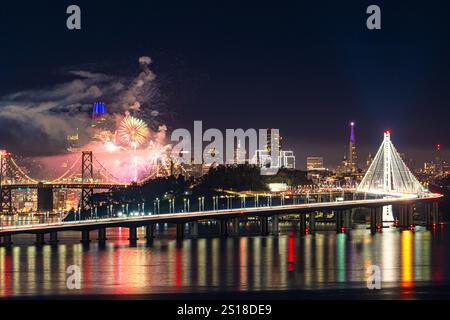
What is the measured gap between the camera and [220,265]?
214 ft

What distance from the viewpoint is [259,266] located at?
6419cm

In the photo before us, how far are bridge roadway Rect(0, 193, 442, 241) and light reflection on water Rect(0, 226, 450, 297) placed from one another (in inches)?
69.1

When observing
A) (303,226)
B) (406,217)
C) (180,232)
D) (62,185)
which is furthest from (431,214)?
(62,185)

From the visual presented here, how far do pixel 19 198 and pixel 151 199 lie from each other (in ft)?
99.9

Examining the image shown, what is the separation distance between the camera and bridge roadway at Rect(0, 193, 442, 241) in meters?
83.9

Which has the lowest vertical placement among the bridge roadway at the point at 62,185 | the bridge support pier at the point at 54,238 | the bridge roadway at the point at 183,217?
the bridge support pier at the point at 54,238

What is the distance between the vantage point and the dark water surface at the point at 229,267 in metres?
51.8

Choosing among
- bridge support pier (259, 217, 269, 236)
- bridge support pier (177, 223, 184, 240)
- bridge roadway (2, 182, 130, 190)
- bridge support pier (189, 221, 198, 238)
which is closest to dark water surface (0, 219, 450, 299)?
bridge support pier (177, 223, 184, 240)

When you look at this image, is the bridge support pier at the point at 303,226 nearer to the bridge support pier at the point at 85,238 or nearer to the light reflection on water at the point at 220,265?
the light reflection on water at the point at 220,265

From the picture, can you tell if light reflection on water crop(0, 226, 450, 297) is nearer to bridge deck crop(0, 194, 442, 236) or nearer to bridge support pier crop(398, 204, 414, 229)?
bridge deck crop(0, 194, 442, 236)

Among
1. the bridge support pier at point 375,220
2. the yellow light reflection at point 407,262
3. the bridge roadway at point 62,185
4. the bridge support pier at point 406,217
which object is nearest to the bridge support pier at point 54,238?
the yellow light reflection at point 407,262

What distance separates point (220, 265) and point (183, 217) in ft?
103

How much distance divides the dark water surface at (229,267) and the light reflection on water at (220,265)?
2.0 inches
